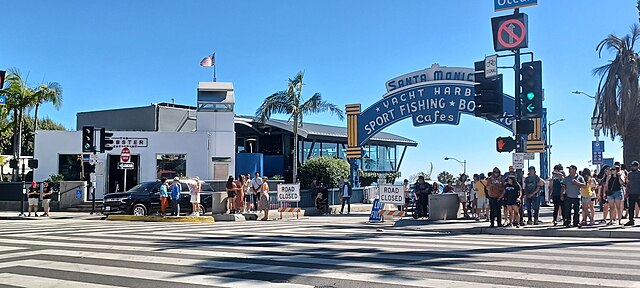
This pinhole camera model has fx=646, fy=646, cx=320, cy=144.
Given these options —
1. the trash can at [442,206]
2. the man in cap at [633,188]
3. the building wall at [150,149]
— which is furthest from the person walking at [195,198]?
the man in cap at [633,188]

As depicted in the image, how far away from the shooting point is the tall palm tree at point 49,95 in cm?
3744

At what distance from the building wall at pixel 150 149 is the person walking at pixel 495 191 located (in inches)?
862

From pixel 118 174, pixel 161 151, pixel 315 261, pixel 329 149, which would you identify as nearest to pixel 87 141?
pixel 161 151

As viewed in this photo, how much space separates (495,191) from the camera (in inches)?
670

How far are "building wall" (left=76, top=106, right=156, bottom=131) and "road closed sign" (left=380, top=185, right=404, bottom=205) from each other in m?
23.1

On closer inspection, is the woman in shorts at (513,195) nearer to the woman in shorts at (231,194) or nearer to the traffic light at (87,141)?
the woman in shorts at (231,194)

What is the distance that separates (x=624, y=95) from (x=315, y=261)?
22683 mm

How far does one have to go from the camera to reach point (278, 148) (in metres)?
48.0

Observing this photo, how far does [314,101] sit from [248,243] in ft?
87.3

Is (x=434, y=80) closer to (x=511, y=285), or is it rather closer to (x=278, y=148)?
(x=278, y=148)

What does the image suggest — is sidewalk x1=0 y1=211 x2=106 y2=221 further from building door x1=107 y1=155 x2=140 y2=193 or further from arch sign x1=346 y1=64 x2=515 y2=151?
arch sign x1=346 y1=64 x2=515 y2=151

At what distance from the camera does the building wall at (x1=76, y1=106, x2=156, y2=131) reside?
136 feet

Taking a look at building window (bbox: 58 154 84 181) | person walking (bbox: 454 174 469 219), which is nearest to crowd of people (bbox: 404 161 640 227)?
person walking (bbox: 454 174 469 219)

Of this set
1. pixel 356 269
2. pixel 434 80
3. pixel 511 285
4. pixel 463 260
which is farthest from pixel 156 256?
pixel 434 80
